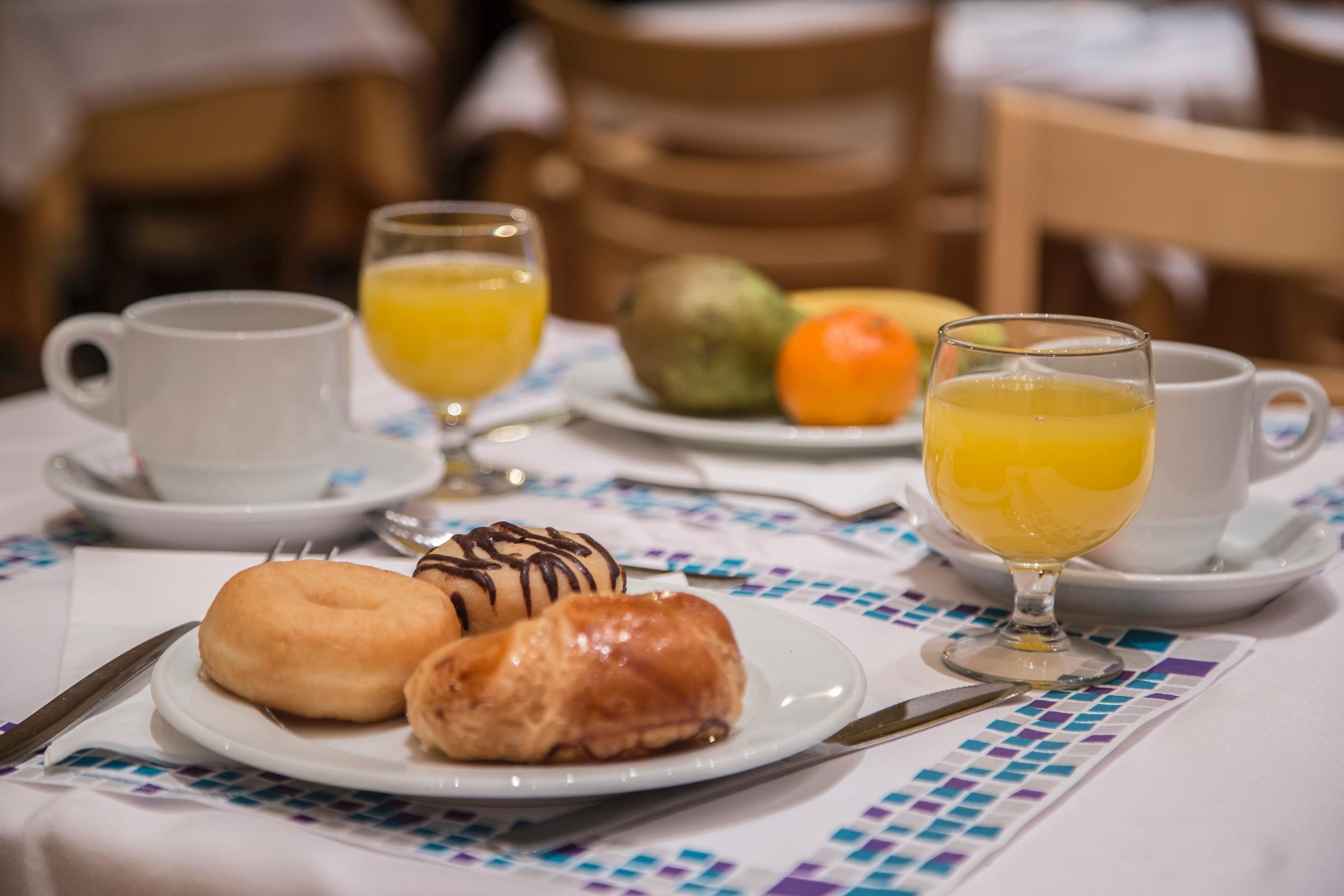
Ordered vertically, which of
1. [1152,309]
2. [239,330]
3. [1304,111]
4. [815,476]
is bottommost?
[1152,309]

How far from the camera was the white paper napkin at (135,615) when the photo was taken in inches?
21.5

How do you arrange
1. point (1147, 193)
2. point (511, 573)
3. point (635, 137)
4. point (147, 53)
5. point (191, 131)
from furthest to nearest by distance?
point (191, 131) → point (147, 53) → point (635, 137) → point (1147, 193) → point (511, 573)

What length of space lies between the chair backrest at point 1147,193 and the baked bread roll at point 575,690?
43.5 inches

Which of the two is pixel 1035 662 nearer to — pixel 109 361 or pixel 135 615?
pixel 135 615

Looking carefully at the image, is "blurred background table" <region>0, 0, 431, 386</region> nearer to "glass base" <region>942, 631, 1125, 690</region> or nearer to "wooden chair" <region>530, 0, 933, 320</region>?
"wooden chair" <region>530, 0, 933, 320</region>

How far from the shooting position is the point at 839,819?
51cm

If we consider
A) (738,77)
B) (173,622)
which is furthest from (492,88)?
(173,622)

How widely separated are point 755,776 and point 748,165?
6.50ft

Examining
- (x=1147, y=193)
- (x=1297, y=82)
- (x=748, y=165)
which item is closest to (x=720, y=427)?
(x=1147, y=193)

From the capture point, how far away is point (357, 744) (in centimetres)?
53

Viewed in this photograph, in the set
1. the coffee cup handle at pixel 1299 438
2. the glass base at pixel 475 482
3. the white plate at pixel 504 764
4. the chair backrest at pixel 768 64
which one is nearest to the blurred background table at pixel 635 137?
the chair backrest at pixel 768 64

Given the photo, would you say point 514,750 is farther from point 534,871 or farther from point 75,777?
point 75,777

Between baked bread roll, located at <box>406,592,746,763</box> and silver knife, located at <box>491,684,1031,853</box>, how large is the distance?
2 cm

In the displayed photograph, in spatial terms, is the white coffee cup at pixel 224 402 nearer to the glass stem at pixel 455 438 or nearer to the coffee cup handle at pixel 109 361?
the coffee cup handle at pixel 109 361
